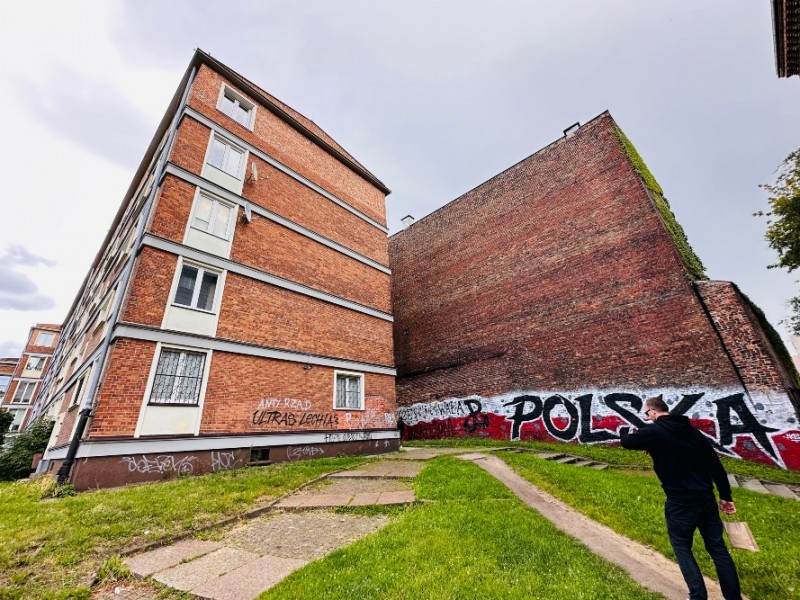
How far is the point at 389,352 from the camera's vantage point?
14352 millimetres

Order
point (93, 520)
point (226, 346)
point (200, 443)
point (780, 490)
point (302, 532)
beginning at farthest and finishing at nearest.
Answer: point (226, 346)
point (200, 443)
point (780, 490)
point (93, 520)
point (302, 532)

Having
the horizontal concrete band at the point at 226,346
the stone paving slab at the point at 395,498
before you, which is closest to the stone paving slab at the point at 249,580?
the stone paving slab at the point at 395,498

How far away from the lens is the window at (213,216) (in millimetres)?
10344

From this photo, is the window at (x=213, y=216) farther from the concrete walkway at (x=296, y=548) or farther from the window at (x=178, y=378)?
the concrete walkway at (x=296, y=548)

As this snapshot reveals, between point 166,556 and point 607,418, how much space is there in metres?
12.3

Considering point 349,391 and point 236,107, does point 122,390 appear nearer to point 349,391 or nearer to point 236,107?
point 349,391

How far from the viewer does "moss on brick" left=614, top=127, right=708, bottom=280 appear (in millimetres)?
11984

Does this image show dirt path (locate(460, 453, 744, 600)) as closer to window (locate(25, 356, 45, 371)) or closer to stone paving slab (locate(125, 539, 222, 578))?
stone paving slab (locate(125, 539, 222, 578))

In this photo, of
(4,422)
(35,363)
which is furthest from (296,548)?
(35,363)

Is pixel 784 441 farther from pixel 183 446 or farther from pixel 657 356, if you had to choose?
pixel 183 446

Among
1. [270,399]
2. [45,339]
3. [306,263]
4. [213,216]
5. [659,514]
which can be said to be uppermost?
[45,339]

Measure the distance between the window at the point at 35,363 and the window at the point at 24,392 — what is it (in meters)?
1.54

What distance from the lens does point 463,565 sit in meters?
3.48

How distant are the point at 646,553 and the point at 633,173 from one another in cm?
1358
